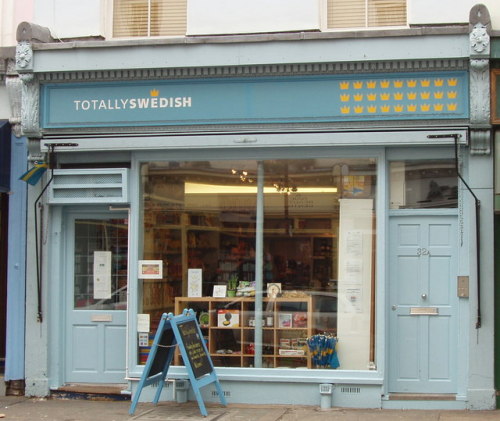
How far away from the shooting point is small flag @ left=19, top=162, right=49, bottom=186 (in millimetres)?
10742

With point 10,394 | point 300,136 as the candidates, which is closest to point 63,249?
point 10,394

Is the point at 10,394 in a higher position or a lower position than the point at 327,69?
lower

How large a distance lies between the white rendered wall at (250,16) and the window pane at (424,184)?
2.16 meters

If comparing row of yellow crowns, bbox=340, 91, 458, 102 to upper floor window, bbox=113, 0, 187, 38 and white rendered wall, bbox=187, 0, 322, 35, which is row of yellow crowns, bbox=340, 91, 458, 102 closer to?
white rendered wall, bbox=187, 0, 322, 35

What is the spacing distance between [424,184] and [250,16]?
3121 mm

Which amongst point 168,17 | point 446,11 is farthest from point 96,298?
point 446,11

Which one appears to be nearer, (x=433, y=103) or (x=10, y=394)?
(x=433, y=103)

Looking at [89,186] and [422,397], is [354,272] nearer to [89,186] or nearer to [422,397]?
[422,397]

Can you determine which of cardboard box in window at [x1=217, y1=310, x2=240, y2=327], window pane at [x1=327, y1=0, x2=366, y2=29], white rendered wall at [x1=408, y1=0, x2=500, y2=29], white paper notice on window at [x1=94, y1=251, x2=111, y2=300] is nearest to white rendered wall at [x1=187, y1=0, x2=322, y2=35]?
window pane at [x1=327, y1=0, x2=366, y2=29]

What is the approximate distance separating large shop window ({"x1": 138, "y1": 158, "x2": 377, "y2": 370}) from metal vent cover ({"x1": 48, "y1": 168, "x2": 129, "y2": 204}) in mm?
350

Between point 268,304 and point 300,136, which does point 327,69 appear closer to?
point 300,136

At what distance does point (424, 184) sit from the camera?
10.3 meters

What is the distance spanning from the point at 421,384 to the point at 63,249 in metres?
5.07

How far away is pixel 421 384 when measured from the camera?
10.1 metres
